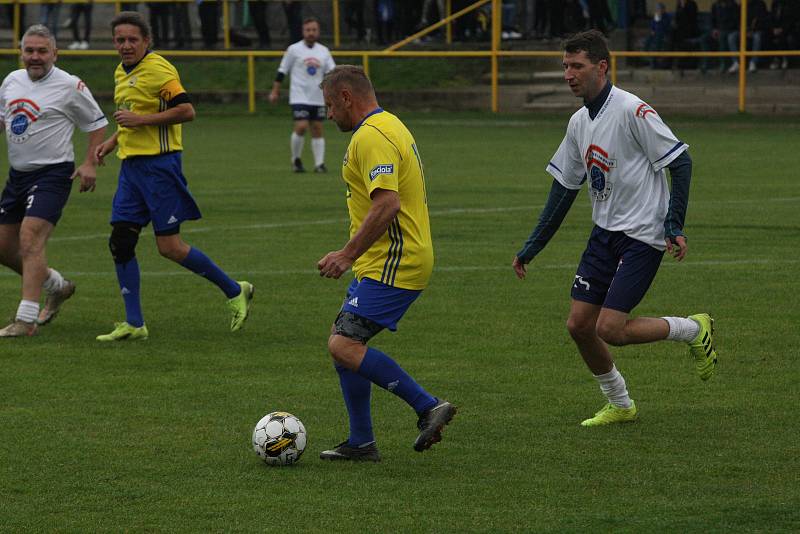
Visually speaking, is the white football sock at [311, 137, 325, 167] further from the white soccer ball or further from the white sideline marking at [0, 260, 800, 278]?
the white soccer ball

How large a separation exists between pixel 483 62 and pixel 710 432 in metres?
28.9

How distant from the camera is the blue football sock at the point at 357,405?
671 cm

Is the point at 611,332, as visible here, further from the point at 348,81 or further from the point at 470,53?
the point at 470,53

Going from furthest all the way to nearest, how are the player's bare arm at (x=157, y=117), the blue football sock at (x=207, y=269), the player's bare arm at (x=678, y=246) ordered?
the blue football sock at (x=207, y=269) → the player's bare arm at (x=157, y=117) → the player's bare arm at (x=678, y=246)

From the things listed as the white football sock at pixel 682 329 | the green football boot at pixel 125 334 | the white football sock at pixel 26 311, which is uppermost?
the white football sock at pixel 682 329

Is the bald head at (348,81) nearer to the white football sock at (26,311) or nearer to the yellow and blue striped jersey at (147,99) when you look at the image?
the yellow and blue striped jersey at (147,99)

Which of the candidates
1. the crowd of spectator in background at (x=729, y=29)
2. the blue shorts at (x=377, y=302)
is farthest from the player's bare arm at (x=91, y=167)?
→ the crowd of spectator in background at (x=729, y=29)

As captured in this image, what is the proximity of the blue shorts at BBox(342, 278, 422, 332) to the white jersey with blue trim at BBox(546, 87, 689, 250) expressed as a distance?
1220mm

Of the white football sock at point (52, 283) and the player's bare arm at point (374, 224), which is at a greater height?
the player's bare arm at point (374, 224)

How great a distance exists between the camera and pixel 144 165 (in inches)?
385

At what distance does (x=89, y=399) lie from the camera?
26.5 ft

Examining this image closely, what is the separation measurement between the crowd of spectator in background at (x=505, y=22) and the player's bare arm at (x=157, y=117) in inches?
960

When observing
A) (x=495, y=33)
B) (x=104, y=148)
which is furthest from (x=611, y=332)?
(x=495, y=33)

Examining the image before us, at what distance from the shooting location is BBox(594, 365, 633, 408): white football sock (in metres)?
7.38
